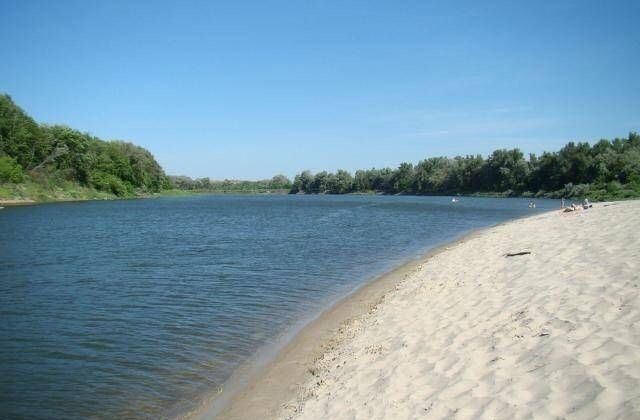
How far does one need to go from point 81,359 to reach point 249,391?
458 cm

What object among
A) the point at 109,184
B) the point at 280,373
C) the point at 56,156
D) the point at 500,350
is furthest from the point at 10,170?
the point at 500,350

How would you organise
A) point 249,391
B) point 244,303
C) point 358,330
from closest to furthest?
1. point 249,391
2. point 358,330
3. point 244,303

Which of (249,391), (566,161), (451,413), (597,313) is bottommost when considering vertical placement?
(249,391)

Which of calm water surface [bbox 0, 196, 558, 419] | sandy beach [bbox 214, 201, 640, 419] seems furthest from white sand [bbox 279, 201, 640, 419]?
calm water surface [bbox 0, 196, 558, 419]

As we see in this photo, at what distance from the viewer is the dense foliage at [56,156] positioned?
3482 inches

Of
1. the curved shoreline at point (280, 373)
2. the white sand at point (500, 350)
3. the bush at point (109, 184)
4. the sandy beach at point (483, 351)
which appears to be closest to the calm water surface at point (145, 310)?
the curved shoreline at point (280, 373)

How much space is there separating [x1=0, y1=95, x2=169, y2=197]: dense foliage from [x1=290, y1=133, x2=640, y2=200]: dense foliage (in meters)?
107

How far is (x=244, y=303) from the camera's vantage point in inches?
592

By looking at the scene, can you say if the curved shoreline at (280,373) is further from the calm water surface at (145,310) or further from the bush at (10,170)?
the bush at (10,170)

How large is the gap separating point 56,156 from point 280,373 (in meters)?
107

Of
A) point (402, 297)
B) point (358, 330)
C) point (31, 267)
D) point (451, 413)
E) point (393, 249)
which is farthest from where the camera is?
point (393, 249)

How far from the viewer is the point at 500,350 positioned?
7020 mm

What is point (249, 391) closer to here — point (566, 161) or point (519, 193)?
point (566, 161)

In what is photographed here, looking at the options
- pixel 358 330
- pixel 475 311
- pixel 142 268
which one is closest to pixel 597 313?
pixel 475 311
